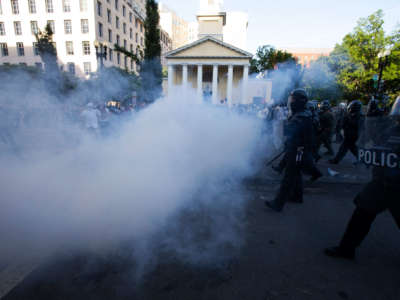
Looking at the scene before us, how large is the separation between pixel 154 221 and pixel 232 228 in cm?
92

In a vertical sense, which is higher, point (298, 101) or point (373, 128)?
point (298, 101)

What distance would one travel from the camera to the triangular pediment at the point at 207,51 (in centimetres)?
3232

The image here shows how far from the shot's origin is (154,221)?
2.59 metres

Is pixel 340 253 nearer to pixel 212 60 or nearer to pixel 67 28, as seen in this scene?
pixel 212 60

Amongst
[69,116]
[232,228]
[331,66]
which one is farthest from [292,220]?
[331,66]

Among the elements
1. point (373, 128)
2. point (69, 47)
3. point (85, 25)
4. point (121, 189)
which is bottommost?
point (121, 189)

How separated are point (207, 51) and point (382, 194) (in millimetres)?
34747

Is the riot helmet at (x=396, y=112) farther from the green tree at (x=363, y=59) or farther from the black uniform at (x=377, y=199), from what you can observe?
the green tree at (x=363, y=59)

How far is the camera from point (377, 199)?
1.81 m

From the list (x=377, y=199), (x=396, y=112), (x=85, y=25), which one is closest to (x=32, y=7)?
(x=396, y=112)

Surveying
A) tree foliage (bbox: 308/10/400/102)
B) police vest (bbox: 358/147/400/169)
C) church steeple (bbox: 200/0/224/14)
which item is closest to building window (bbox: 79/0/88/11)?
church steeple (bbox: 200/0/224/14)

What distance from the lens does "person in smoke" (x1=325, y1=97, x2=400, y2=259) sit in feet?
5.60

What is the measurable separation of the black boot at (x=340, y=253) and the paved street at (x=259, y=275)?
61 millimetres

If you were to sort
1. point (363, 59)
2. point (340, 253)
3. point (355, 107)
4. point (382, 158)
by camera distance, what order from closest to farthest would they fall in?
1. point (382, 158)
2. point (340, 253)
3. point (355, 107)
4. point (363, 59)
